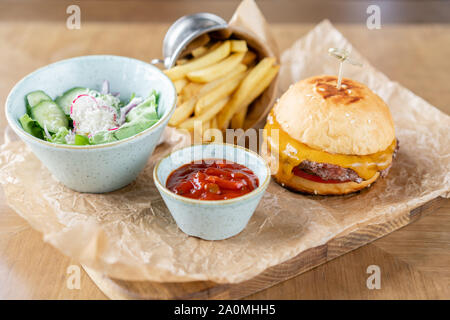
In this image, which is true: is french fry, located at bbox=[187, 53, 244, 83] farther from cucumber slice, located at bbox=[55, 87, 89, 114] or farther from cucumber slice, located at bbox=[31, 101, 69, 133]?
cucumber slice, located at bbox=[31, 101, 69, 133]

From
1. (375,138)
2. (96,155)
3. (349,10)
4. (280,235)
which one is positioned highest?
(96,155)

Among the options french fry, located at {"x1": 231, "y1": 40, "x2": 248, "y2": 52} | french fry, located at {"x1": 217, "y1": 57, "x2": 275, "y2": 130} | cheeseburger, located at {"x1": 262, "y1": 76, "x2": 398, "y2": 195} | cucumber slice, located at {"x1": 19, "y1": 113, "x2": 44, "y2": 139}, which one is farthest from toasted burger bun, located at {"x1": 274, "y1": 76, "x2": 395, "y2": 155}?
cucumber slice, located at {"x1": 19, "y1": 113, "x2": 44, "y2": 139}

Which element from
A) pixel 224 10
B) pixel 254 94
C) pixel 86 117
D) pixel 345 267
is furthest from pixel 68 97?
pixel 224 10

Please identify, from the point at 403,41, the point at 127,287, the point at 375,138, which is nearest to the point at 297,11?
the point at 403,41

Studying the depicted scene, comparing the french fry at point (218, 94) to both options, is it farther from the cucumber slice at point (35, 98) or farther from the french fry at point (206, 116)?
the cucumber slice at point (35, 98)

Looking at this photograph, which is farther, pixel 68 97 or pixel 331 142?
pixel 68 97

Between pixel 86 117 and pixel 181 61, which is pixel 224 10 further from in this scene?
pixel 86 117

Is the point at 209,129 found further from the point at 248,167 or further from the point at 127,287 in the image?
the point at 127,287

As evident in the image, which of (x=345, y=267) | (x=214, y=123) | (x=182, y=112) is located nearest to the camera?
(x=345, y=267)
